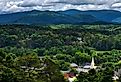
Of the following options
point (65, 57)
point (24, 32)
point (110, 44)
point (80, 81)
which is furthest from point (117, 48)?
point (80, 81)

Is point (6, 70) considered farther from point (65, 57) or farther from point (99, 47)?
point (99, 47)

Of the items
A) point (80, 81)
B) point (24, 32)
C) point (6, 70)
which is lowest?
point (24, 32)

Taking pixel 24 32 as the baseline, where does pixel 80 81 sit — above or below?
above

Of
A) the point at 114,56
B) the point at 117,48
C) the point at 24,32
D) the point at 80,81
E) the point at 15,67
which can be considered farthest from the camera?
the point at 24,32

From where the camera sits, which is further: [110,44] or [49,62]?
[110,44]

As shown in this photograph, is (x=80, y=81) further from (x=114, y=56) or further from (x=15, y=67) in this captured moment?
(x=114, y=56)

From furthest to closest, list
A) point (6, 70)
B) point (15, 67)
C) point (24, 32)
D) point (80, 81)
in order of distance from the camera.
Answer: point (24, 32)
point (80, 81)
point (15, 67)
point (6, 70)

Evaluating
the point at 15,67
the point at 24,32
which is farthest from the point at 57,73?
the point at 24,32
